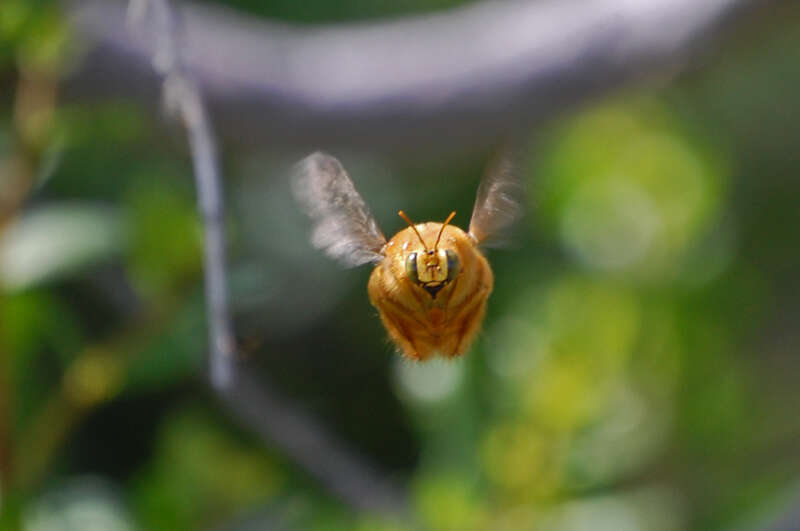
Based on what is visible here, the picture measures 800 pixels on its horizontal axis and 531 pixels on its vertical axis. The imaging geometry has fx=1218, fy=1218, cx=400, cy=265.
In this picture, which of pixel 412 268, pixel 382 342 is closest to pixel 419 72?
pixel 382 342

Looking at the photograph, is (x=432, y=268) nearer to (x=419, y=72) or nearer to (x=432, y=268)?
(x=432, y=268)

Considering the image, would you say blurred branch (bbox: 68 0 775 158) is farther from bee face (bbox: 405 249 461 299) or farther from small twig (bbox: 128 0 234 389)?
bee face (bbox: 405 249 461 299)

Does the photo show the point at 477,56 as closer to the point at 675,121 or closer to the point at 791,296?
the point at 675,121

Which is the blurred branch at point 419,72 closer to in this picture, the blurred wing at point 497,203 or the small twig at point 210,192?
the small twig at point 210,192

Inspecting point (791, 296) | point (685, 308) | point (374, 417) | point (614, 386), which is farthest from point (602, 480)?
point (791, 296)

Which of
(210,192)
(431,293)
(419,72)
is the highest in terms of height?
(419,72)
